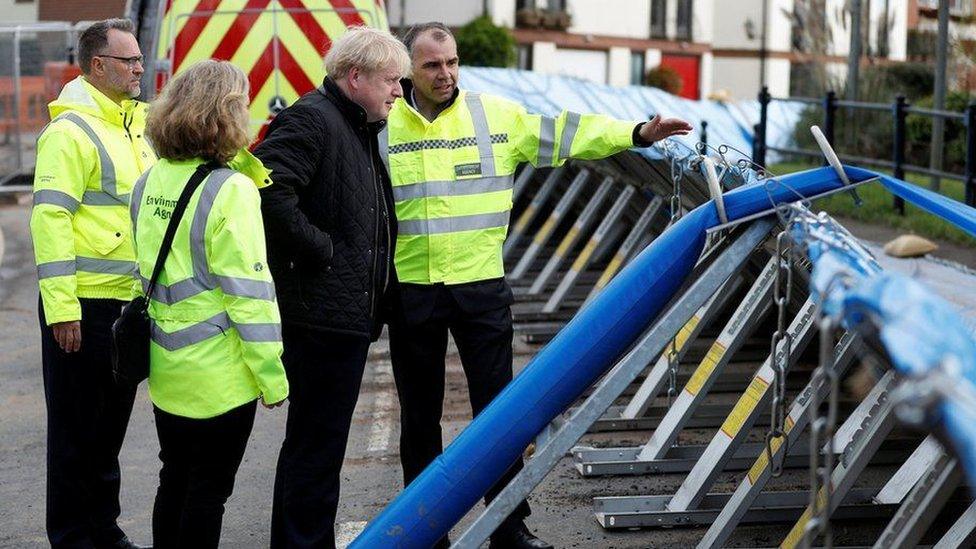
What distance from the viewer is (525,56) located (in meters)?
47.4

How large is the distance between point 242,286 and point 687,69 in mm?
49764

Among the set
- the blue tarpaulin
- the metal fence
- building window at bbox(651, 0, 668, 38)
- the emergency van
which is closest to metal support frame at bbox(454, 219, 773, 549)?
the blue tarpaulin

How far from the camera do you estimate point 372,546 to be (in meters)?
4.11

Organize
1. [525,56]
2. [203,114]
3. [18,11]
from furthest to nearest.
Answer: [525,56] → [18,11] → [203,114]

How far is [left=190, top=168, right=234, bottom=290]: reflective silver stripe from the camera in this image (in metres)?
4.25

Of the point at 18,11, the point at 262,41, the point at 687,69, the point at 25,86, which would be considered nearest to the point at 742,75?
the point at 687,69

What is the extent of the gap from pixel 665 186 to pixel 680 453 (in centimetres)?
208

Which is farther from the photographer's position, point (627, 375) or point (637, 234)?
point (637, 234)

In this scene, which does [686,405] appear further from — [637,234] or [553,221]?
[553,221]

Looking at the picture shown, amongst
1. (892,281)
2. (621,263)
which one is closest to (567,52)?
(621,263)

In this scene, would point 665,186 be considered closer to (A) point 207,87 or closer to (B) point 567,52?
(A) point 207,87

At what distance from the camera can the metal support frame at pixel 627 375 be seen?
3.92m

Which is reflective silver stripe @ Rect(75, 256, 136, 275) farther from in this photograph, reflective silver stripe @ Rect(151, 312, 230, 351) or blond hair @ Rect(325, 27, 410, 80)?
blond hair @ Rect(325, 27, 410, 80)

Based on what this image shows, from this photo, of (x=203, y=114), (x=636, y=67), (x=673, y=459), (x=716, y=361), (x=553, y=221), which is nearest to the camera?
(x=203, y=114)
